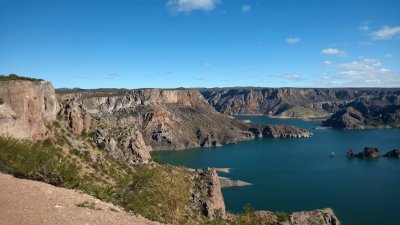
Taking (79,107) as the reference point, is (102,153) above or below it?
below

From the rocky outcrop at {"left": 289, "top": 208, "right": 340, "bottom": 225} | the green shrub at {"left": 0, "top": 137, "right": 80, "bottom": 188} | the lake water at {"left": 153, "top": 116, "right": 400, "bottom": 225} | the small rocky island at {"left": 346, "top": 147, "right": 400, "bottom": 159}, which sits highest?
the green shrub at {"left": 0, "top": 137, "right": 80, "bottom": 188}

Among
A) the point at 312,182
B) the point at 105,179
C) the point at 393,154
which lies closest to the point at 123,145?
the point at 105,179

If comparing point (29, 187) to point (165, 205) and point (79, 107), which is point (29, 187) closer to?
point (165, 205)

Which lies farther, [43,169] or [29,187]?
[43,169]

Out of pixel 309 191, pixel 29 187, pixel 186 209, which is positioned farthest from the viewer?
pixel 309 191

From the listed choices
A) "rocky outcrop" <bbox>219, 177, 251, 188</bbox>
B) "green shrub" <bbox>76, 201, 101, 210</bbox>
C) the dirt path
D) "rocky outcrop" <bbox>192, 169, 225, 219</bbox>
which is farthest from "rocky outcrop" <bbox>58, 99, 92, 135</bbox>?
"rocky outcrop" <bbox>219, 177, 251, 188</bbox>

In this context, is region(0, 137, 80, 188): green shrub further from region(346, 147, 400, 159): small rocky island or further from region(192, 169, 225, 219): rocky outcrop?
region(346, 147, 400, 159): small rocky island

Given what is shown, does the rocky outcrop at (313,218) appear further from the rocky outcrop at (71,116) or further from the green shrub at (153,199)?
the rocky outcrop at (71,116)

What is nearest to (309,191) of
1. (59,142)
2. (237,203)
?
(237,203)
